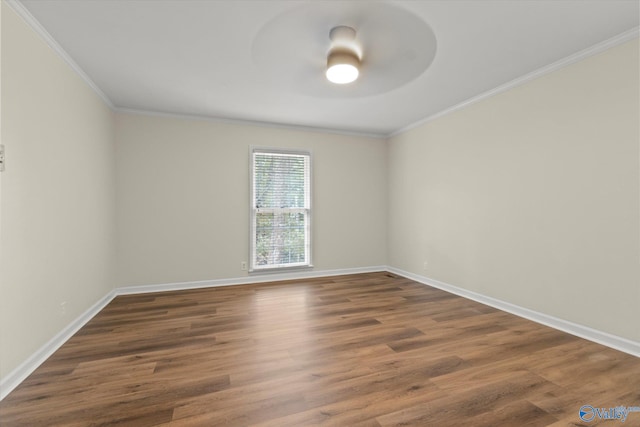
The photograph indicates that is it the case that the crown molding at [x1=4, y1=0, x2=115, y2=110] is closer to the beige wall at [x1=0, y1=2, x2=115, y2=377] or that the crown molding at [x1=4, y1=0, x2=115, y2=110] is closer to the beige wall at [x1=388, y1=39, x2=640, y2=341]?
the beige wall at [x1=0, y1=2, x2=115, y2=377]

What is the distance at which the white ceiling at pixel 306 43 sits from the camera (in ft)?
6.59

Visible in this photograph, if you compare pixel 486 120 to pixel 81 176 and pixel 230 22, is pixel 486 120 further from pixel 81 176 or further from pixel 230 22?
pixel 81 176

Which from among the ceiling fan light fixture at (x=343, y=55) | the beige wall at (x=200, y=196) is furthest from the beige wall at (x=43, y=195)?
the ceiling fan light fixture at (x=343, y=55)

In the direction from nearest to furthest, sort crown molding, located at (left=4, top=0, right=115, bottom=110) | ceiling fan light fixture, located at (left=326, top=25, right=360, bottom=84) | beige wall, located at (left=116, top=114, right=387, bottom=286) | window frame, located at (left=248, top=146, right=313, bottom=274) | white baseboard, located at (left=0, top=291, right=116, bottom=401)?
1. white baseboard, located at (left=0, top=291, right=116, bottom=401)
2. crown molding, located at (left=4, top=0, right=115, bottom=110)
3. ceiling fan light fixture, located at (left=326, top=25, right=360, bottom=84)
4. beige wall, located at (left=116, top=114, right=387, bottom=286)
5. window frame, located at (left=248, top=146, right=313, bottom=274)

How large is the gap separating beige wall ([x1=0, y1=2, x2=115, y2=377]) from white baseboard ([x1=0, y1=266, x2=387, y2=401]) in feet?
0.19

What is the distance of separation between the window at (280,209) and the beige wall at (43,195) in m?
2.03

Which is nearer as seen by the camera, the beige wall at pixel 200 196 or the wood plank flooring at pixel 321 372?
the wood plank flooring at pixel 321 372

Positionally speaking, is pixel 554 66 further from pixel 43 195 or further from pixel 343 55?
pixel 43 195

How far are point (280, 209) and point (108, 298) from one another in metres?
2.57

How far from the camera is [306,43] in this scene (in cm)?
237

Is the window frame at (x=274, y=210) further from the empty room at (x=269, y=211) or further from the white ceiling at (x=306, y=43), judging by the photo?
the white ceiling at (x=306, y=43)

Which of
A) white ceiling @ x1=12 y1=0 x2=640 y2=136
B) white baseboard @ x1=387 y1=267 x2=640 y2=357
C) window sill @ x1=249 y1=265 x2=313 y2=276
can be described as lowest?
white baseboard @ x1=387 y1=267 x2=640 y2=357

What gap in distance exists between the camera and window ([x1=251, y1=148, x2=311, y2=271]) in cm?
458

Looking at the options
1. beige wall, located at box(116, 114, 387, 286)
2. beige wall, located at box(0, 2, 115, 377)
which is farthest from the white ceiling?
beige wall, located at box(116, 114, 387, 286)
